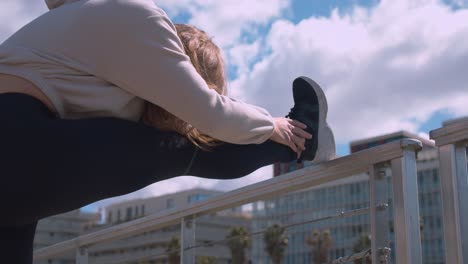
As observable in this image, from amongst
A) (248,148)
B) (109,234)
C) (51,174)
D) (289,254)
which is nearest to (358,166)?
(248,148)

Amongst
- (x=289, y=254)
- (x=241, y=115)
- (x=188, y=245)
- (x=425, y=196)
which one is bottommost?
(x=188, y=245)

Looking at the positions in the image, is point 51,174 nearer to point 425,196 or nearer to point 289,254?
point 425,196

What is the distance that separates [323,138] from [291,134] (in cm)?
10

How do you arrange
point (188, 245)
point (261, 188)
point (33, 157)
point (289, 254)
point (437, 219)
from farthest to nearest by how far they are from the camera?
point (289, 254)
point (437, 219)
point (188, 245)
point (261, 188)
point (33, 157)

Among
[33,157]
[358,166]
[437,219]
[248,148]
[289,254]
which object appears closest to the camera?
[33,157]

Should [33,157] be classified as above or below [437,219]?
below

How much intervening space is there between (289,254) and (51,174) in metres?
54.8

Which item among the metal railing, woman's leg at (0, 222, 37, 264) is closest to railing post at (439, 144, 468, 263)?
the metal railing

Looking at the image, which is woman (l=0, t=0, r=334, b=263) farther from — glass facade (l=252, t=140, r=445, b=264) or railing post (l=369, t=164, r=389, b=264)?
glass facade (l=252, t=140, r=445, b=264)

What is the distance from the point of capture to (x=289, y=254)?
5481cm

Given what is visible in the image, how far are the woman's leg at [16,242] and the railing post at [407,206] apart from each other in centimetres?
64

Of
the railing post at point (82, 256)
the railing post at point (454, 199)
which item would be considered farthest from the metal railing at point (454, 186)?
the railing post at point (82, 256)

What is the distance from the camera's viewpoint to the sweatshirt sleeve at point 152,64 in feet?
3.61

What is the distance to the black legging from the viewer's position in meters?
1.05
